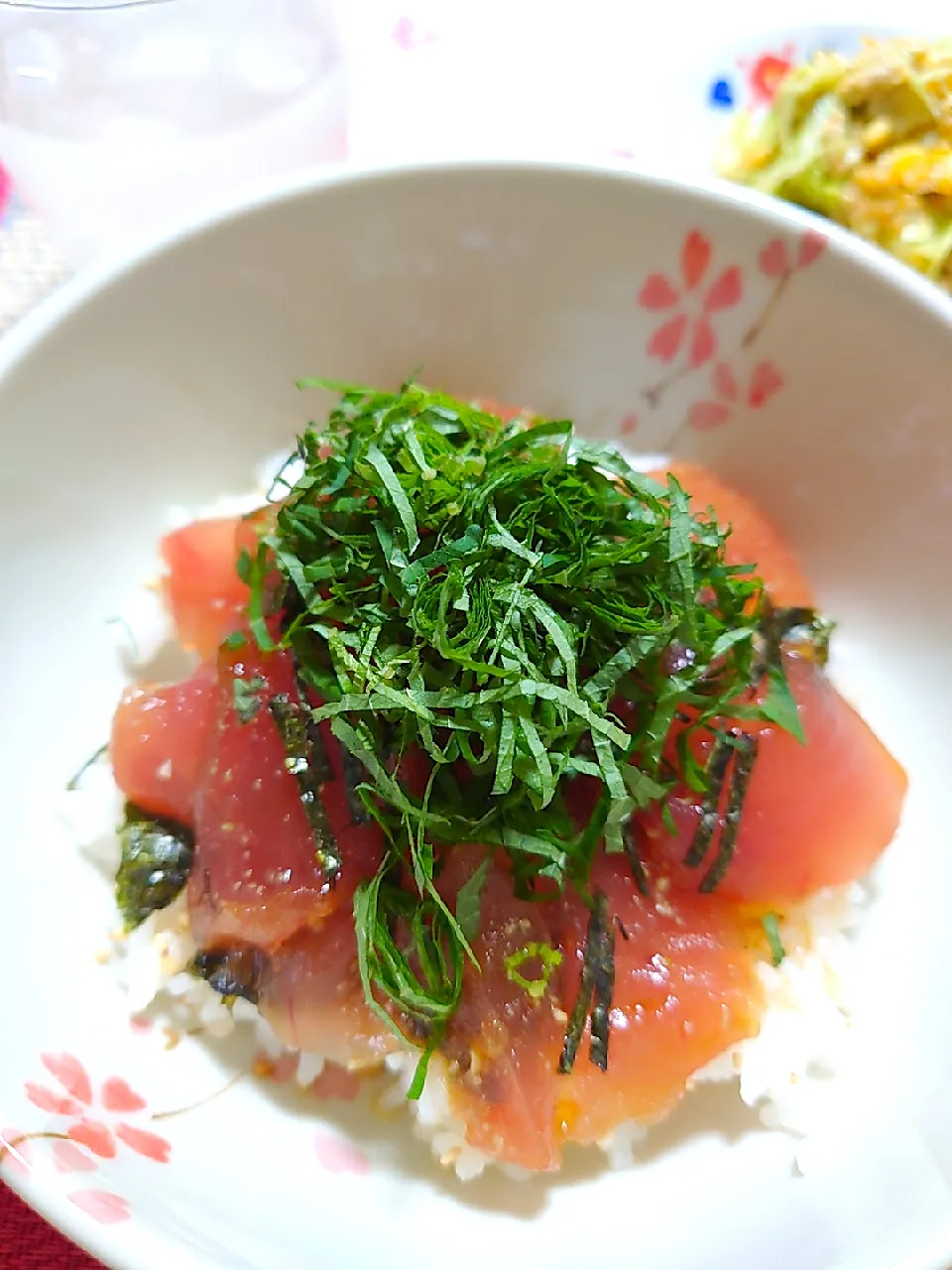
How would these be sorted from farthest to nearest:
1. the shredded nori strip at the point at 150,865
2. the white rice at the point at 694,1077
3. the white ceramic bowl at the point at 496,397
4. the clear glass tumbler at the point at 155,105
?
the clear glass tumbler at the point at 155,105 → the shredded nori strip at the point at 150,865 → the white rice at the point at 694,1077 → the white ceramic bowl at the point at 496,397

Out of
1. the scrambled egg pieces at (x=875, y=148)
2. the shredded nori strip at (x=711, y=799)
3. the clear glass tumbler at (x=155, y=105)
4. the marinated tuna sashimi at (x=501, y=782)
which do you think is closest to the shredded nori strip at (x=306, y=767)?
the marinated tuna sashimi at (x=501, y=782)

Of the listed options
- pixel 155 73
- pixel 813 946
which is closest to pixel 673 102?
pixel 155 73

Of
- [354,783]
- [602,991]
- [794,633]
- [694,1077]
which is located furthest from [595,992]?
[794,633]

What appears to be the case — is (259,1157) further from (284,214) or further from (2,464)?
(284,214)

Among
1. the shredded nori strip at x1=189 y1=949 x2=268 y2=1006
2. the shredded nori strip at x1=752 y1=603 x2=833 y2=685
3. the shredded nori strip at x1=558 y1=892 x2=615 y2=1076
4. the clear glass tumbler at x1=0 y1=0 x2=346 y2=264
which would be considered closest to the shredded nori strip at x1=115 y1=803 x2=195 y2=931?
the shredded nori strip at x1=189 y1=949 x2=268 y2=1006

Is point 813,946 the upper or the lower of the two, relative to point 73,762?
upper

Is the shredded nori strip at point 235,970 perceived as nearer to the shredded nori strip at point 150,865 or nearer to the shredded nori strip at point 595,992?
the shredded nori strip at point 150,865

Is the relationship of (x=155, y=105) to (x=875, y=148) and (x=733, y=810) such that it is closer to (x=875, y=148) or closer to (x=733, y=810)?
→ (x=875, y=148)
